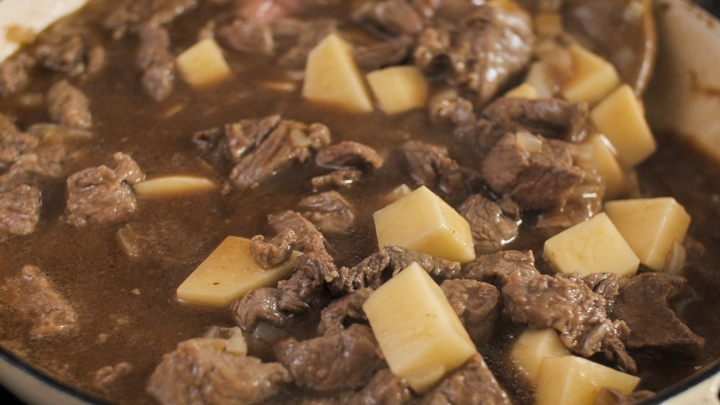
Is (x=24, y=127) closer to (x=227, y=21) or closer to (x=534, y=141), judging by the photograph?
(x=227, y=21)

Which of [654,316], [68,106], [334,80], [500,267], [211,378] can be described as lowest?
[654,316]

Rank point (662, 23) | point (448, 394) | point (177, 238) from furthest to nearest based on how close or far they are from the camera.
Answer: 1. point (662, 23)
2. point (177, 238)
3. point (448, 394)

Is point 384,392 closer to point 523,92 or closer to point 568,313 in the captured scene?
point 568,313

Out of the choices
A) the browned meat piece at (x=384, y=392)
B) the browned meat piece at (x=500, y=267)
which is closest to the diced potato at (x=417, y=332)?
the browned meat piece at (x=384, y=392)

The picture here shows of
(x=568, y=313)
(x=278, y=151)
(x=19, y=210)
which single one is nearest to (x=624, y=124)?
(x=568, y=313)

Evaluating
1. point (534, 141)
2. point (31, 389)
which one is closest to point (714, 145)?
point (534, 141)
